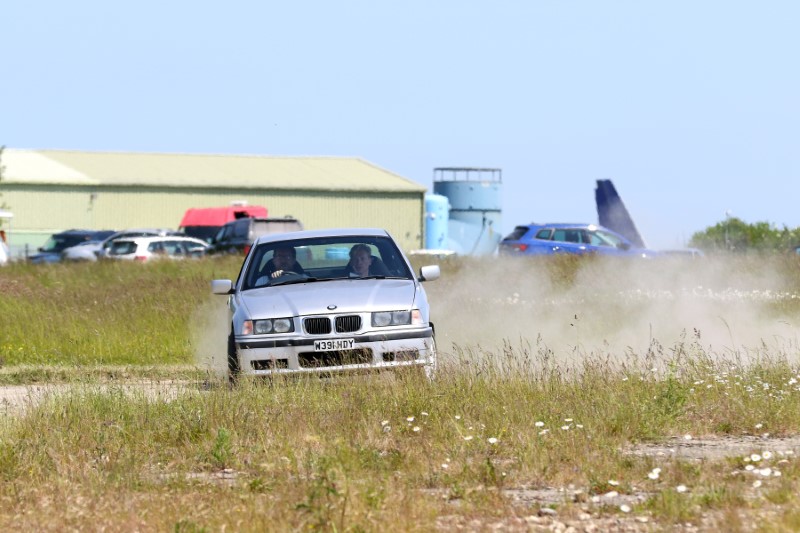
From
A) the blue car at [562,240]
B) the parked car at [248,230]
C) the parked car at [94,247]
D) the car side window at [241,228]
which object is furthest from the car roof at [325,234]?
the parked car at [94,247]

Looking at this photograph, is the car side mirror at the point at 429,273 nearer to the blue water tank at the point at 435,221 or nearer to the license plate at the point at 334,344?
the license plate at the point at 334,344

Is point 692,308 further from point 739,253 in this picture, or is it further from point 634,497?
point 634,497

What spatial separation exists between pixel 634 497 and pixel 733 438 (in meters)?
2.32

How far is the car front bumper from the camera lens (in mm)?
12492

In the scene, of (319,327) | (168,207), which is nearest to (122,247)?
(319,327)

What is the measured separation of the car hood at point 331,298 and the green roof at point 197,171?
2382 inches

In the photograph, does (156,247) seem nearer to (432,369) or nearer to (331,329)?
(331,329)

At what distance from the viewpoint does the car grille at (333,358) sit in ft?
41.1

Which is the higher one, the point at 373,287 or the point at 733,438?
the point at 373,287

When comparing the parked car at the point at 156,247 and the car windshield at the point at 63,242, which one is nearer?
the parked car at the point at 156,247

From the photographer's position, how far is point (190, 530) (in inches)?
264

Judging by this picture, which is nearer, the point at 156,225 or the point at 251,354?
the point at 251,354

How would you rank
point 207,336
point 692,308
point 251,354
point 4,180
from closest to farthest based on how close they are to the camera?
point 251,354, point 207,336, point 692,308, point 4,180

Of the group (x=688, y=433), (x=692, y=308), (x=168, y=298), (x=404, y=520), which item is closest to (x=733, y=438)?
(x=688, y=433)
